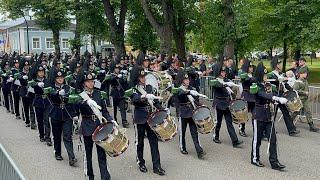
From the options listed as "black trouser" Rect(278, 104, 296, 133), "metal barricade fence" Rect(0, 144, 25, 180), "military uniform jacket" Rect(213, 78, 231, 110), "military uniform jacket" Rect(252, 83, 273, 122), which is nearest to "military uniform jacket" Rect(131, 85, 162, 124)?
"military uniform jacket" Rect(252, 83, 273, 122)

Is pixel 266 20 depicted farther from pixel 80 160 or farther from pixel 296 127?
pixel 80 160

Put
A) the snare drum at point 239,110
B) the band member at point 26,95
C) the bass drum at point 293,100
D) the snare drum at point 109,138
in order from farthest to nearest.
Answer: the band member at point 26,95, the bass drum at point 293,100, the snare drum at point 239,110, the snare drum at point 109,138

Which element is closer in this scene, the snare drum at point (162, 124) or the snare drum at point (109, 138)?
the snare drum at point (109, 138)

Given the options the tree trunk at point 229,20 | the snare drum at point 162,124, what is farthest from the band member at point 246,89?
the tree trunk at point 229,20

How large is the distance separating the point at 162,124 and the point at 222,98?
2698 mm

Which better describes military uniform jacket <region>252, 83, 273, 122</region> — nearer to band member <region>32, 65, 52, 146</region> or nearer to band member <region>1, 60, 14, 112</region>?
band member <region>32, 65, 52, 146</region>

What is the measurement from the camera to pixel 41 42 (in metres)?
75.9

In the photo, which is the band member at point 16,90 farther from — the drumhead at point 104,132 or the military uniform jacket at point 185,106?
the drumhead at point 104,132

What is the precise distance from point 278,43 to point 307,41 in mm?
4374

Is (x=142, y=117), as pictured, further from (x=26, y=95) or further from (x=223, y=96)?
(x=26, y=95)

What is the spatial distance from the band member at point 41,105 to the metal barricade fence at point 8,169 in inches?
198

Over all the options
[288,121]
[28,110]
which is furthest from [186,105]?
[28,110]

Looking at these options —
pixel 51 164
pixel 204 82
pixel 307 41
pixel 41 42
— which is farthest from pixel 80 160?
pixel 41 42

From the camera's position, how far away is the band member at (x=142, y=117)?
8.98 meters
